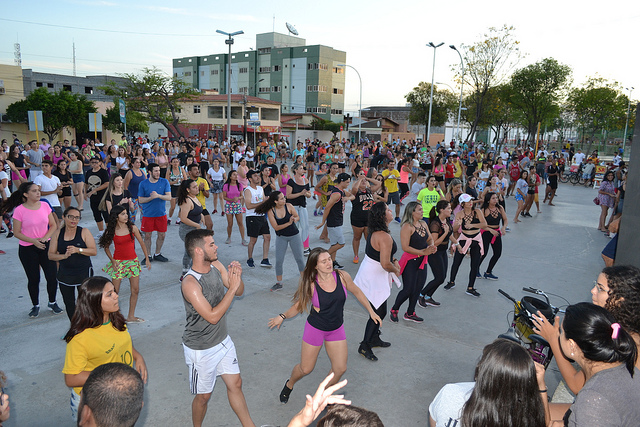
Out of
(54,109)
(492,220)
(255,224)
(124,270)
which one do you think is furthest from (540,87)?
(54,109)

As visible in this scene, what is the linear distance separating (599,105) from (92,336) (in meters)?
46.3

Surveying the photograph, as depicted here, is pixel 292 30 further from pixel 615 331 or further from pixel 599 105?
pixel 615 331

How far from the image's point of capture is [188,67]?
284 ft

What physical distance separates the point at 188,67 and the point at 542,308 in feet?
302

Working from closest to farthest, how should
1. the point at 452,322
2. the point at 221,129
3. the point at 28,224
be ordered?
1. the point at 28,224
2. the point at 452,322
3. the point at 221,129

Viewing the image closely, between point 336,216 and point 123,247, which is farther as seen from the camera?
point 336,216

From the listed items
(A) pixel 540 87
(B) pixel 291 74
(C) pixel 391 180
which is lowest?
(C) pixel 391 180

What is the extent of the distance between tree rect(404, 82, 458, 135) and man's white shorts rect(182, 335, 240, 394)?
207ft

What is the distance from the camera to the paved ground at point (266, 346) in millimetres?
4211

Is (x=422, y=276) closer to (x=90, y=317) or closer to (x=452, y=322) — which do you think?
(x=452, y=322)

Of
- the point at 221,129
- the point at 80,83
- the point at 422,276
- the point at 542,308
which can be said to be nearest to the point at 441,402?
the point at 542,308

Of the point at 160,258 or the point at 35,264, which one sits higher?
the point at 35,264

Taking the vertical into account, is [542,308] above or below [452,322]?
above

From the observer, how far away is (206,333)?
→ 3607 millimetres
